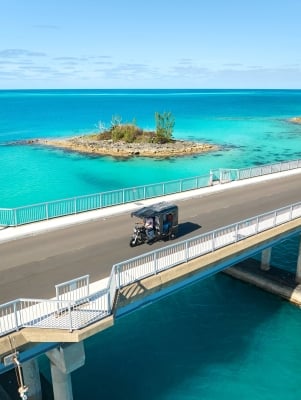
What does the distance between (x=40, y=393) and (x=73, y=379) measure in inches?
82.1

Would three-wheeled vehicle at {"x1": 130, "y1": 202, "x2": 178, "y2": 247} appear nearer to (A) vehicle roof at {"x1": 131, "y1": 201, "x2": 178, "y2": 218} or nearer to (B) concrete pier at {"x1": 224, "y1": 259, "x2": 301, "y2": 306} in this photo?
(A) vehicle roof at {"x1": 131, "y1": 201, "x2": 178, "y2": 218}

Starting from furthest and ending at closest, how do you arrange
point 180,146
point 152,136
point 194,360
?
point 152,136, point 180,146, point 194,360

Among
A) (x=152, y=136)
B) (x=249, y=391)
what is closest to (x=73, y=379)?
(x=249, y=391)

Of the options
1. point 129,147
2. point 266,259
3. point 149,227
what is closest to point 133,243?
point 149,227

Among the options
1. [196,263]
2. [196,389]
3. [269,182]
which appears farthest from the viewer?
[269,182]

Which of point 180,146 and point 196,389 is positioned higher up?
point 180,146

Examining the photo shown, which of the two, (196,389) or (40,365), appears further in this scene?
(40,365)

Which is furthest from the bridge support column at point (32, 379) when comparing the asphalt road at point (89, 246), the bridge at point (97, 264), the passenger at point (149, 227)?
the passenger at point (149, 227)

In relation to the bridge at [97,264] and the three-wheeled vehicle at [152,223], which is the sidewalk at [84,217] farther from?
the three-wheeled vehicle at [152,223]

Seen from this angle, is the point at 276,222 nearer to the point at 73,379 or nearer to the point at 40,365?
the point at 73,379

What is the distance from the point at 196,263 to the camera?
17.5 m

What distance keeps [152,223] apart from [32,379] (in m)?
9.11

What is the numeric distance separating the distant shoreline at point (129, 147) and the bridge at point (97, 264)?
4721cm

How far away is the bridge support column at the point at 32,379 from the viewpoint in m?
17.5
